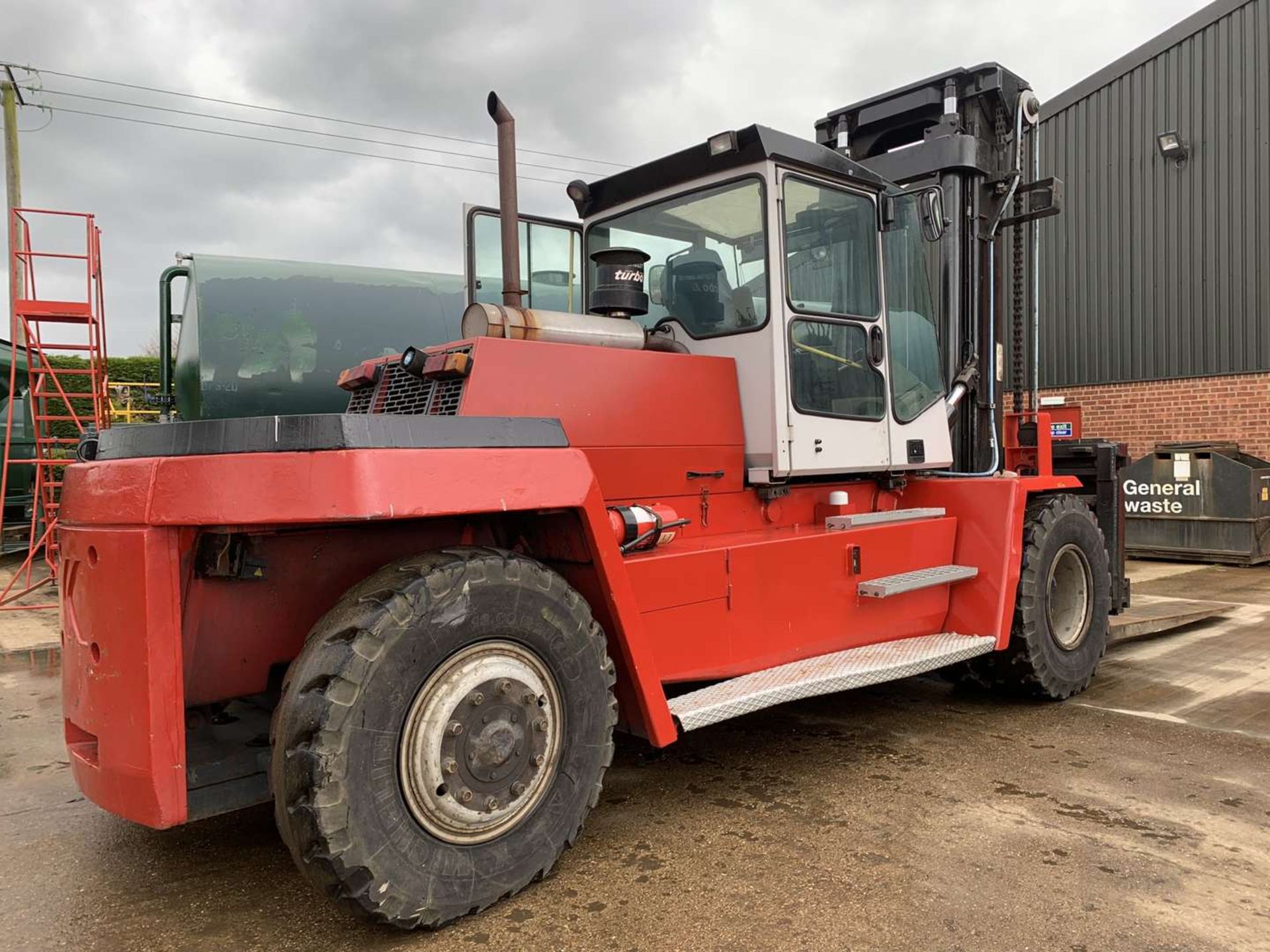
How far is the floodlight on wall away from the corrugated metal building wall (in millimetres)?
76

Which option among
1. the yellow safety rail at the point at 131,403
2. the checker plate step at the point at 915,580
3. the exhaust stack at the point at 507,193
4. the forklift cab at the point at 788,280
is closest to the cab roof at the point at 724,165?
the forklift cab at the point at 788,280

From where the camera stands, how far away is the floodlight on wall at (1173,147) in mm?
12688

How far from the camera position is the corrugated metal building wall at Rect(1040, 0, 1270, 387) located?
40.1 ft

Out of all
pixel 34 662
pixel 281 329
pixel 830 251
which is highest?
pixel 281 329

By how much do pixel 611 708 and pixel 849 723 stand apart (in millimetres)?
2257

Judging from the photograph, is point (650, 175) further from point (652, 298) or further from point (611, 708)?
point (611, 708)

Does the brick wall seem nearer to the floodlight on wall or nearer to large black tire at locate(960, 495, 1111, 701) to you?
the floodlight on wall

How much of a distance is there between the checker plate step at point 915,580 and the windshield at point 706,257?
51.6 inches

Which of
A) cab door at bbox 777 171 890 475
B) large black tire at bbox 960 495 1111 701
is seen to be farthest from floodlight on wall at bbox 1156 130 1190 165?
cab door at bbox 777 171 890 475

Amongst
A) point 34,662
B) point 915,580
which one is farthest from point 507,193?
point 34,662

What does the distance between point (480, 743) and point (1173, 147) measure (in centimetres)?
1381

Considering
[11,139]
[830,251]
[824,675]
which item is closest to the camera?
[824,675]

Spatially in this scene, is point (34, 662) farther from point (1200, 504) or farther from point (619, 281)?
point (1200, 504)

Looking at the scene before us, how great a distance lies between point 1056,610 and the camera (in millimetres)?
5367
